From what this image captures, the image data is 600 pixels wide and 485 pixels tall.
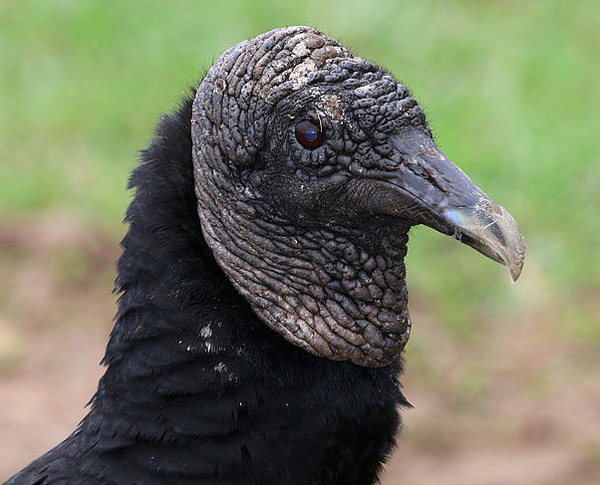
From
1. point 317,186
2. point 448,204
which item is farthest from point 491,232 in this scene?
point 317,186

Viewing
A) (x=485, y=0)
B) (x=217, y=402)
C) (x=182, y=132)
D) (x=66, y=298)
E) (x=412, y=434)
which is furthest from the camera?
(x=485, y=0)

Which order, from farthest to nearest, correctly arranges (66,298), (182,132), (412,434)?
(66,298), (412,434), (182,132)

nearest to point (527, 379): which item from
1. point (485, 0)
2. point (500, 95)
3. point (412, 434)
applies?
point (412, 434)

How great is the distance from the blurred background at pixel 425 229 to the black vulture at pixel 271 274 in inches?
36.2

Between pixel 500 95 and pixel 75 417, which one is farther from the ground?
pixel 500 95

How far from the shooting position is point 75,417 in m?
5.28

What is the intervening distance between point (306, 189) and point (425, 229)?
3.99 metres

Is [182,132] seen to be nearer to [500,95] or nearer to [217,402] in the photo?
[217,402]

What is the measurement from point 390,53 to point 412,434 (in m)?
4.06

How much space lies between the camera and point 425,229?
6656 millimetres

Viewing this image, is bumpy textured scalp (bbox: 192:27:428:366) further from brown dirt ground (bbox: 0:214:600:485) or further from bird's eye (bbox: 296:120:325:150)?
brown dirt ground (bbox: 0:214:600:485)

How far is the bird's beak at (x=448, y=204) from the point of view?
2.56 m

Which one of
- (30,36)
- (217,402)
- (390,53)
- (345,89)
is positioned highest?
(30,36)

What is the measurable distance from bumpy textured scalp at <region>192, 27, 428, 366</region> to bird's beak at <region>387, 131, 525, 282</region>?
5 cm
